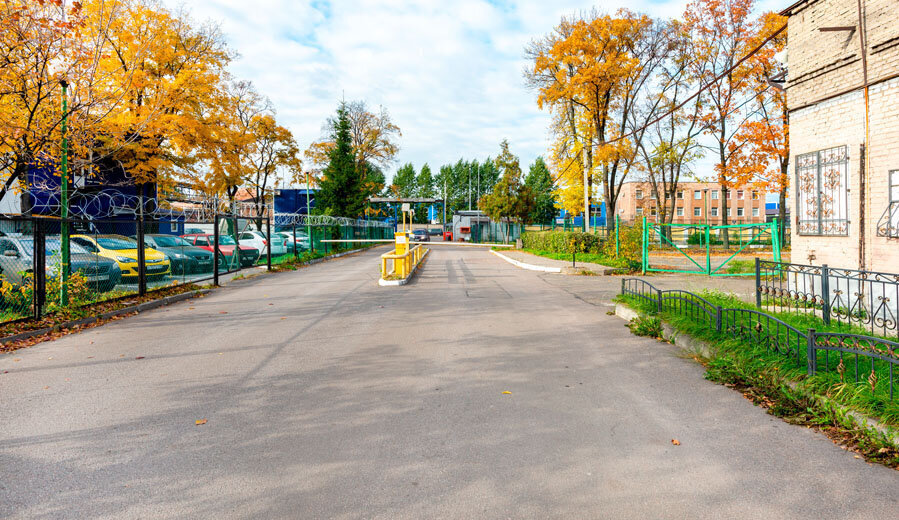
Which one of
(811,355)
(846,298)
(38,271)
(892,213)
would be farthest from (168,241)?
(892,213)

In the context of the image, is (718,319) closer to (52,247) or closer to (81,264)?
(81,264)

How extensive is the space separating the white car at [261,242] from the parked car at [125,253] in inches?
420

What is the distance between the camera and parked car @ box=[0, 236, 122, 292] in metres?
9.48

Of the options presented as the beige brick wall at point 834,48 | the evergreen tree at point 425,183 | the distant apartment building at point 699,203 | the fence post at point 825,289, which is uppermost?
the evergreen tree at point 425,183

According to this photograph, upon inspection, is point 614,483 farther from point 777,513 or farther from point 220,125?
point 220,125

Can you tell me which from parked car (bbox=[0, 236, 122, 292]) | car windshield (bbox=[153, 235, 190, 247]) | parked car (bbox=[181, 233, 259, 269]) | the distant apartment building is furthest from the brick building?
the distant apartment building

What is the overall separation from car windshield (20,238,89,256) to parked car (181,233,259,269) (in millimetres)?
6992

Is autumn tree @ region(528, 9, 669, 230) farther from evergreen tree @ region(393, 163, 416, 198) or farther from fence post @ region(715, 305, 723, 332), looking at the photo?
evergreen tree @ region(393, 163, 416, 198)

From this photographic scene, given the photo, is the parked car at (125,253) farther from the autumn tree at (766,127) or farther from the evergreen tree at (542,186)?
the evergreen tree at (542,186)

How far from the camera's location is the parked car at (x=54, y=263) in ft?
31.1

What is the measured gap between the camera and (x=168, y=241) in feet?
61.3

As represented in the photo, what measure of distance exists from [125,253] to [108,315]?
130 inches

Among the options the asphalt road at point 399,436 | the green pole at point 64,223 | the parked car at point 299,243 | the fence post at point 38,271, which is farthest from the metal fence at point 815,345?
the parked car at point 299,243

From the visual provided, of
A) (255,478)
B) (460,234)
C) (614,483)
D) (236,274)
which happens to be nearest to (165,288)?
(236,274)
